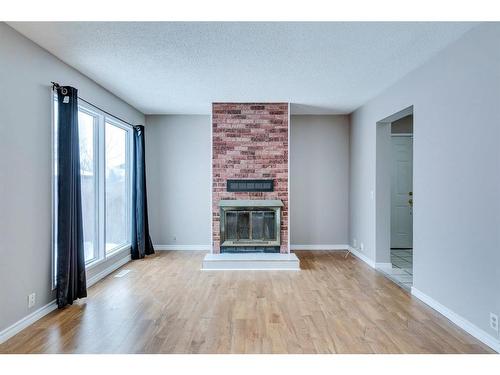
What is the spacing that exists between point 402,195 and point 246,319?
4.31m

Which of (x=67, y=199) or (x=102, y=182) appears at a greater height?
(x=102, y=182)

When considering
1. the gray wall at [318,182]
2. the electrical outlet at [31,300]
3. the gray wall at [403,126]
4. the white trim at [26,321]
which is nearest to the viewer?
the white trim at [26,321]

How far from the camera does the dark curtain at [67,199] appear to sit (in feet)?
10.4

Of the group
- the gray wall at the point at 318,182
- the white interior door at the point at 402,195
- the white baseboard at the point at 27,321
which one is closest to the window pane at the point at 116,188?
the white baseboard at the point at 27,321

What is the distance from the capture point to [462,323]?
2736 millimetres

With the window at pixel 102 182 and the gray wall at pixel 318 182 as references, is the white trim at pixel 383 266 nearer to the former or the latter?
the gray wall at pixel 318 182

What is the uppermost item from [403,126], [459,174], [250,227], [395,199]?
[403,126]

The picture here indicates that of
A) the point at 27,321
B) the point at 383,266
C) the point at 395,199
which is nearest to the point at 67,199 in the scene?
the point at 27,321

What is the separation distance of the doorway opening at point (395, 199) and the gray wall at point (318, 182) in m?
0.89

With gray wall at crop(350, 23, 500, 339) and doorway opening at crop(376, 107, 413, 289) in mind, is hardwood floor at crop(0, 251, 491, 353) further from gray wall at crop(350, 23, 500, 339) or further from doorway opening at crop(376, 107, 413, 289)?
doorway opening at crop(376, 107, 413, 289)

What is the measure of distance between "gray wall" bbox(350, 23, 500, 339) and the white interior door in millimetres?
2234

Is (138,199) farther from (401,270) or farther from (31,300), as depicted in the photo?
(401,270)

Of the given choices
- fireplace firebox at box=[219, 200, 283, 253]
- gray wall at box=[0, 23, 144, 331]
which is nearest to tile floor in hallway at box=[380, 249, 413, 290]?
fireplace firebox at box=[219, 200, 283, 253]

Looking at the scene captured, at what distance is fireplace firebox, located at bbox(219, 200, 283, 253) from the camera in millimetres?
5148
